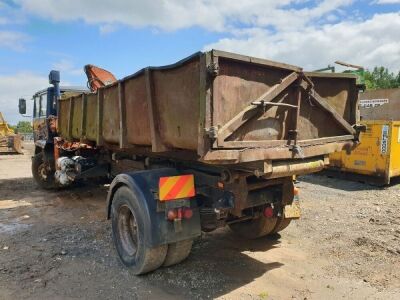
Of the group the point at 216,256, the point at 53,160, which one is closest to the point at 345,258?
the point at 216,256

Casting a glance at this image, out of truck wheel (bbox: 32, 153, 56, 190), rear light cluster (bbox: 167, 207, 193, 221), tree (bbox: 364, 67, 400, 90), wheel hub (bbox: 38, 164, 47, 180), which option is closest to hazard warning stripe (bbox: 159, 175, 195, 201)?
rear light cluster (bbox: 167, 207, 193, 221)

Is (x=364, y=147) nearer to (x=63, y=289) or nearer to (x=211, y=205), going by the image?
(x=211, y=205)

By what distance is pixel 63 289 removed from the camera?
390 centimetres

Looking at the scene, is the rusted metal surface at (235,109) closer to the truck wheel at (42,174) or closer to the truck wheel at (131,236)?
the truck wheel at (131,236)

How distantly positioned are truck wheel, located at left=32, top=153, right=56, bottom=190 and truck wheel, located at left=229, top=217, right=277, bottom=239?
222 inches

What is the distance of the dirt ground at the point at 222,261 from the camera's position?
3.86m

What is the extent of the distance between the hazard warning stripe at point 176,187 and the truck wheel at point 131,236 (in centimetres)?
33

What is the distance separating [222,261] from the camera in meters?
4.59

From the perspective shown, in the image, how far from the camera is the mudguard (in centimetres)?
378

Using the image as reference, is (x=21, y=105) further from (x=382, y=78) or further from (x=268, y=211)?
(x=382, y=78)

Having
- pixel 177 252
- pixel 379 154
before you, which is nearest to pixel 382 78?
pixel 379 154

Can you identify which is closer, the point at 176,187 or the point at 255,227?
the point at 176,187

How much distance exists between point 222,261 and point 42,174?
20.9ft

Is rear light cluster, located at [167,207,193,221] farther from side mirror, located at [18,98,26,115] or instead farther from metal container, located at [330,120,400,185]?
side mirror, located at [18,98,26,115]
